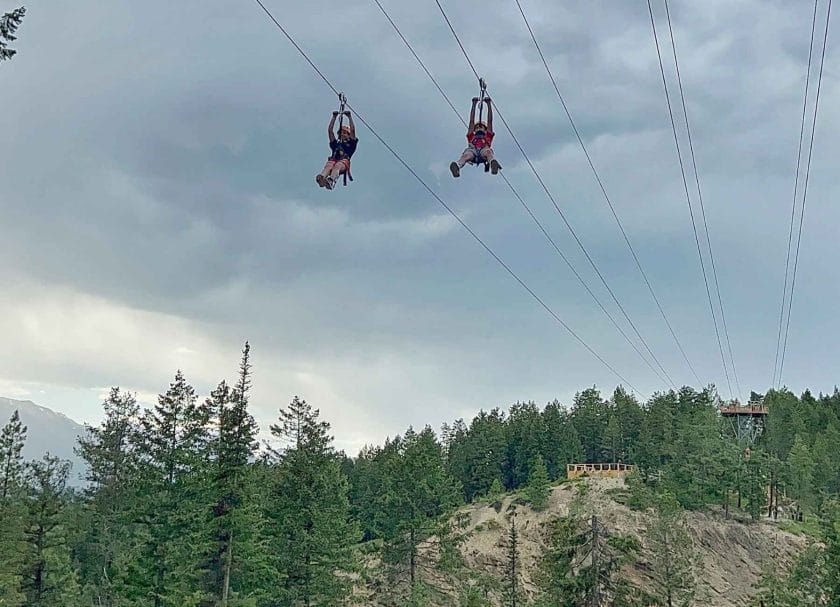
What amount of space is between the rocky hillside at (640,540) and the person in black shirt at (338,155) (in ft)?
177

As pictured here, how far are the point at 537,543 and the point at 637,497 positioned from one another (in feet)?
36.2

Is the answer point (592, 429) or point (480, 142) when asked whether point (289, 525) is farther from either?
point (592, 429)

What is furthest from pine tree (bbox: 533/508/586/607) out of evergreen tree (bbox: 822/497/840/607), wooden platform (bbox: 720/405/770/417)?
wooden platform (bbox: 720/405/770/417)

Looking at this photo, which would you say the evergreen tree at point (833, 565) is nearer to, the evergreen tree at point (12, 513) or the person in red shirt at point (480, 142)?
the person in red shirt at point (480, 142)

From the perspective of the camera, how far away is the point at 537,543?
74.0 meters

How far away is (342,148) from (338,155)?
20 centimetres

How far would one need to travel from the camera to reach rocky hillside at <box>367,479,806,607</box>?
68.5 m

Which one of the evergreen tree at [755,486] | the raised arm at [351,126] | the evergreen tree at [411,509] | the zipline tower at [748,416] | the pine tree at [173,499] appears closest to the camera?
the raised arm at [351,126]

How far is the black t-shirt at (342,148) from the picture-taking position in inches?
717

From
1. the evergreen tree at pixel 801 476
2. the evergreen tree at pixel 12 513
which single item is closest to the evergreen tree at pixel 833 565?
the evergreen tree at pixel 12 513

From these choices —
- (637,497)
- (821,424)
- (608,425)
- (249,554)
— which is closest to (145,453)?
(249,554)

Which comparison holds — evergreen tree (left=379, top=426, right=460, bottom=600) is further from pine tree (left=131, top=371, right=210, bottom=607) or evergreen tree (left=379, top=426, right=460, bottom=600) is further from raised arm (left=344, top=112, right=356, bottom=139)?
raised arm (left=344, top=112, right=356, bottom=139)

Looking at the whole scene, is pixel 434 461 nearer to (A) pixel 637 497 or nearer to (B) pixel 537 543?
(B) pixel 537 543

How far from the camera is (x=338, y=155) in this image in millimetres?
18312
